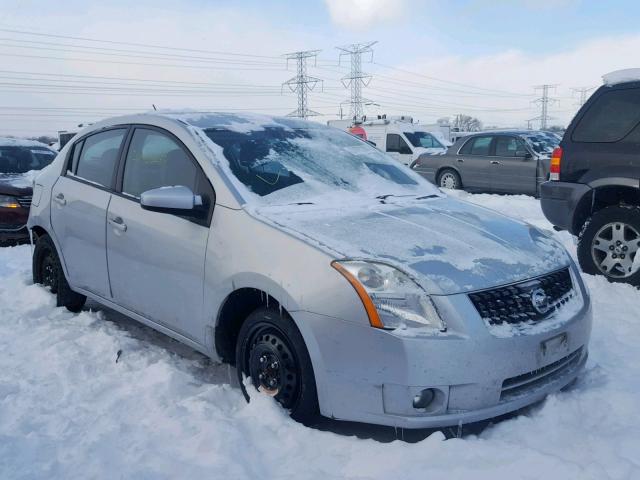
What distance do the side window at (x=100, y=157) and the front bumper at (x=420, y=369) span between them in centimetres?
221

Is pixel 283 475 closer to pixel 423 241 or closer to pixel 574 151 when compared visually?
pixel 423 241

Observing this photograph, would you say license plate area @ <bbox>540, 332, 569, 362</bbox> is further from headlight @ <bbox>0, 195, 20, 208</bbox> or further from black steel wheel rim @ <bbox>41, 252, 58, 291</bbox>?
headlight @ <bbox>0, 195, 20, 208</bbox>

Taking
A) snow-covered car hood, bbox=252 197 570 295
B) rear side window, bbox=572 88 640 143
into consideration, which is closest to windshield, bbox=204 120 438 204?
snow-covered car hood, bbox=252 197 570 295

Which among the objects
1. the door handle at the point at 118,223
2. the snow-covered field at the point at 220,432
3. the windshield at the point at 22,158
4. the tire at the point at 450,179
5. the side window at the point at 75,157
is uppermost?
the side window at the point at 75,157

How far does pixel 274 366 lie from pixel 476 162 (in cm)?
1167

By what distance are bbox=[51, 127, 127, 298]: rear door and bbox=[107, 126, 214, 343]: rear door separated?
152 mm

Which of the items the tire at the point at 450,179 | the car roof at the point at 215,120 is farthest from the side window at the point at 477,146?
the car roof at the point at 215,120

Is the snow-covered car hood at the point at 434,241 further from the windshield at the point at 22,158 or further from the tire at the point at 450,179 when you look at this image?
the tire at the point at 450,179

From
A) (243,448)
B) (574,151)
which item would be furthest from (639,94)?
(243,448)

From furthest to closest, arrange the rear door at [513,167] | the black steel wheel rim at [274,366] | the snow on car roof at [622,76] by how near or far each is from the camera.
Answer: the rear door at [513,167] → the snow on car roof at [622,76] → the black steel wheel rim at [274,366]

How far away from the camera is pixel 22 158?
9086 millimetres

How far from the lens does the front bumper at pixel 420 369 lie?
8.39 ft

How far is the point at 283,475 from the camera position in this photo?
2.51 metres

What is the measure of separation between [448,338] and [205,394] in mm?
1414
